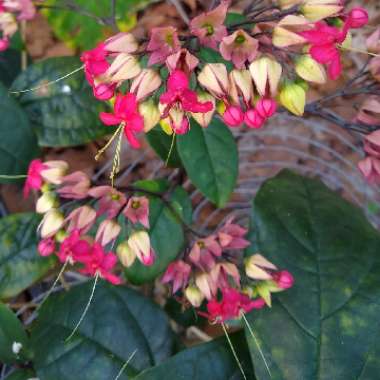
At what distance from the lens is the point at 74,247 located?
803 millimetres

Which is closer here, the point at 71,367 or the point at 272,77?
the point at 272,77

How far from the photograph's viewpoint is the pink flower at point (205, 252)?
0.83m

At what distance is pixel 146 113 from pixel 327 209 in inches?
14.4

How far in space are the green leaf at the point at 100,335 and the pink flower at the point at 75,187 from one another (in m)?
0.18

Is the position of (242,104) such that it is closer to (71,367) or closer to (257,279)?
(257,279)

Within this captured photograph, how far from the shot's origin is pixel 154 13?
5.06ft

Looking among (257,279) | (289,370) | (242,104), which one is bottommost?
(289,370)

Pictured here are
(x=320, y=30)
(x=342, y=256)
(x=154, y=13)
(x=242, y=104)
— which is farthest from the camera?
(x=154, y=13)

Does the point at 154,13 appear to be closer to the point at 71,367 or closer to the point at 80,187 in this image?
the point at 80,187

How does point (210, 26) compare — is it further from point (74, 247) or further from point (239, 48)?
point (74, 247)

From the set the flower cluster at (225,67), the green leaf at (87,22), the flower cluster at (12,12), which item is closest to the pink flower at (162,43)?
the flower cluster at (225,67)

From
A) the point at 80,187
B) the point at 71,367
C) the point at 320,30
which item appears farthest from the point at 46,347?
the point at 320,30

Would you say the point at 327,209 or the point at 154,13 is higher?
the point at 154,13

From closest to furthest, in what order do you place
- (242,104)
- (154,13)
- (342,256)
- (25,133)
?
1. (242,104)
2. (342,256)
3. (25,133)
4. (154,13)
